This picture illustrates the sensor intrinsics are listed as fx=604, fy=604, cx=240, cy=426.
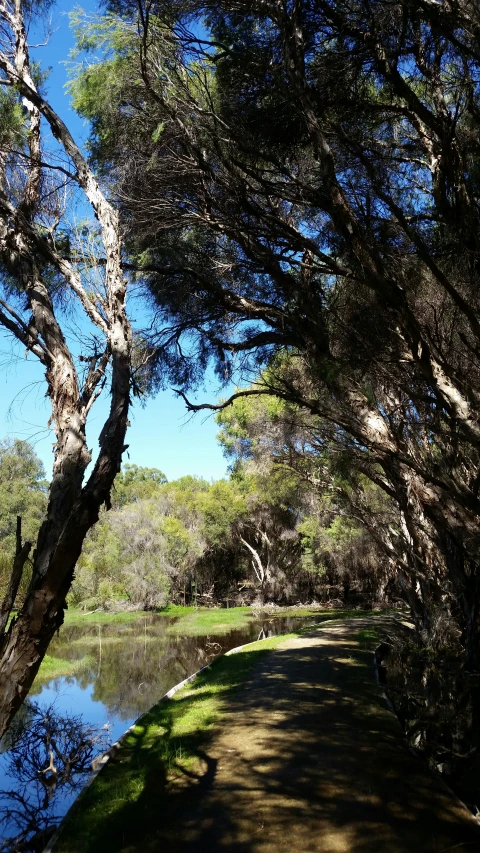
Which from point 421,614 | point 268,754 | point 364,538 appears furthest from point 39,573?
point 364,538

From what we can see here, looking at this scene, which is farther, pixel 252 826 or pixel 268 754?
pixel 268 754

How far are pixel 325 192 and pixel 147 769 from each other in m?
5.85

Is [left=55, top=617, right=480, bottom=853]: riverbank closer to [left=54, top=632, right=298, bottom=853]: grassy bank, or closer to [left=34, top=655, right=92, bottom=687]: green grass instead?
[left=54, top=632, right=298, bottom=853]: grassy bank

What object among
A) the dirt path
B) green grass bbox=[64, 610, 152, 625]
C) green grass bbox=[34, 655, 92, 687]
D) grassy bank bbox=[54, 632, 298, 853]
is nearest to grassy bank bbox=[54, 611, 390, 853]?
grassy bank bbox=[54, 632, 298, 853]

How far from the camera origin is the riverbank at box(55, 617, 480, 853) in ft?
13.4

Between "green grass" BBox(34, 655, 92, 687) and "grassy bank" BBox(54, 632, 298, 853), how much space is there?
6.87m

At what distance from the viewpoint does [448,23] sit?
471 centimetres

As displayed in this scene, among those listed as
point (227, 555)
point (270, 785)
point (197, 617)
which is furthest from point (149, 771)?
point (227, 555)

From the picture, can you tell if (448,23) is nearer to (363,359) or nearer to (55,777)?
(363,359)

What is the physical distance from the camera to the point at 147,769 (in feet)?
18.8

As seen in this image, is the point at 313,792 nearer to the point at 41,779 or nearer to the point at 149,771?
the point at 149,771

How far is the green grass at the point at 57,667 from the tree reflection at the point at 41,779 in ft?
20.3

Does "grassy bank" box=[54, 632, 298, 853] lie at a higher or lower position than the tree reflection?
higher

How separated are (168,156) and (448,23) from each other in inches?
123
